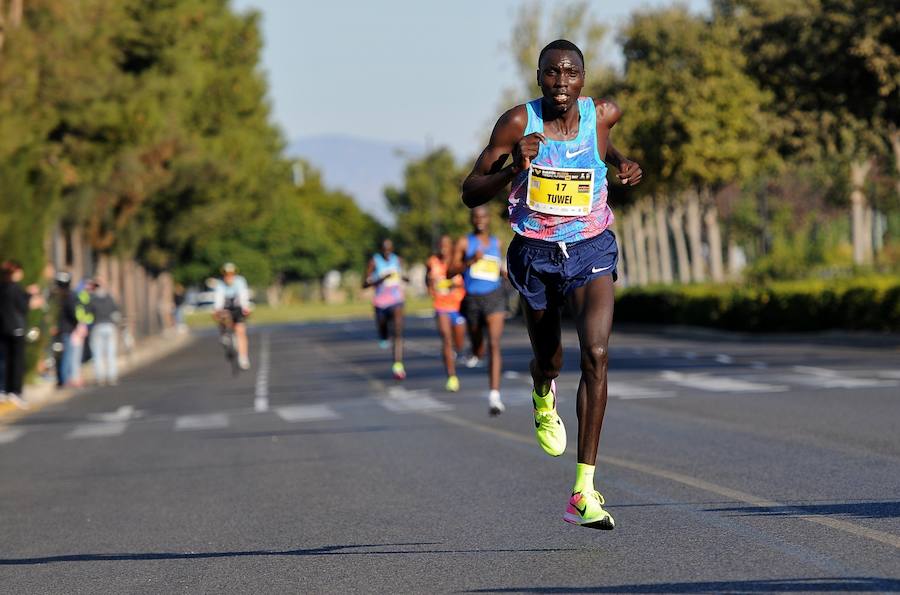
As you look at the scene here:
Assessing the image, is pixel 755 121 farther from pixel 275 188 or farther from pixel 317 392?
pixel 275 188

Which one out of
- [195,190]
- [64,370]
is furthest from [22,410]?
[195,190]

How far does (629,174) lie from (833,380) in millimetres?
13133

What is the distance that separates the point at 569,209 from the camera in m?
7.57

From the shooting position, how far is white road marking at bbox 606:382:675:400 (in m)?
18.8

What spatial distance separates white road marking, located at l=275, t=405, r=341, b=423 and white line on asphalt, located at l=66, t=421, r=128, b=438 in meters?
1.87

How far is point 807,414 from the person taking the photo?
14.7 meters

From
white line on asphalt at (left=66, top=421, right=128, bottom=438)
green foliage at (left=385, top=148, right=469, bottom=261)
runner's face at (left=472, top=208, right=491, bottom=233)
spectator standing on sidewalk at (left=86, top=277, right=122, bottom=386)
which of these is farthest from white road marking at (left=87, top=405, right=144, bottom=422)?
green foliage at (left=385, top=148, right=469, bottom=261)

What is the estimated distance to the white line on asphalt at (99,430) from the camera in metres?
18.5

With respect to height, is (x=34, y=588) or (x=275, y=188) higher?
(x=275, y=188)

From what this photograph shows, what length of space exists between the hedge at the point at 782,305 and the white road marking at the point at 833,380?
9.59 meters

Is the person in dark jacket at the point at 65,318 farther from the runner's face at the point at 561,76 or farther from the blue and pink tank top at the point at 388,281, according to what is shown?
the runner's face at the point at 561,76

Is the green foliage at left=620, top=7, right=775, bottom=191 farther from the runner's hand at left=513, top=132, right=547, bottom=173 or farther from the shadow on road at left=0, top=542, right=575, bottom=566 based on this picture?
the runner's hand at left=513, top=132, right=547, bottom=173

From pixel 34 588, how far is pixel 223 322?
22.3 meters

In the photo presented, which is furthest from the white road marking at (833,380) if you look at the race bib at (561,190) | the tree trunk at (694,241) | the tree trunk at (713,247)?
the tree trunk at (694,241)
